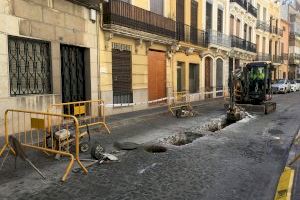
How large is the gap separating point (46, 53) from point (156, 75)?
7.90 meters

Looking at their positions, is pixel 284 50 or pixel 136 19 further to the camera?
pixel 284 50

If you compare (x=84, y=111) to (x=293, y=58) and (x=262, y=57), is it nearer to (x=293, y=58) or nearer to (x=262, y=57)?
(x=262, y=57)

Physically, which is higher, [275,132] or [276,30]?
[276,30]

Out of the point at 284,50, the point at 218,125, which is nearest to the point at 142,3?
the point at 218,125

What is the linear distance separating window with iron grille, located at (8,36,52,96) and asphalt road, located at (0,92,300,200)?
9.33 ft

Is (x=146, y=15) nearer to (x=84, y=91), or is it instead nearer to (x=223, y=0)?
(x=84, y=91)

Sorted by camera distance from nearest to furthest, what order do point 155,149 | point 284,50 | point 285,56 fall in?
point 155,149, point 285,56, point 284,50

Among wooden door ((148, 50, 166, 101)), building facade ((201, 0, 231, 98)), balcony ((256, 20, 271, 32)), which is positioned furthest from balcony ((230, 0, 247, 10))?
wooden door ((148, 50, 166, 101))

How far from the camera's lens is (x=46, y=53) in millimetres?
10609

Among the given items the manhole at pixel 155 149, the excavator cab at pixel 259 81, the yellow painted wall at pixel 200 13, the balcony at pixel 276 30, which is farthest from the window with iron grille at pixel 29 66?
the balcony at pixel 276 30

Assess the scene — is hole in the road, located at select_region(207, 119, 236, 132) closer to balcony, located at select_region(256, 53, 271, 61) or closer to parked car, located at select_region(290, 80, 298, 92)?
balcony, located at select_region(256, 53, 271, 61)

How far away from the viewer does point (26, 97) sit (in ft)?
31.4

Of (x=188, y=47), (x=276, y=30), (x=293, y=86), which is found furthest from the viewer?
(x=276, y=30)

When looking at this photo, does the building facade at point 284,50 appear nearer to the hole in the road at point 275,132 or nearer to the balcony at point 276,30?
the balcony at point 276,30
